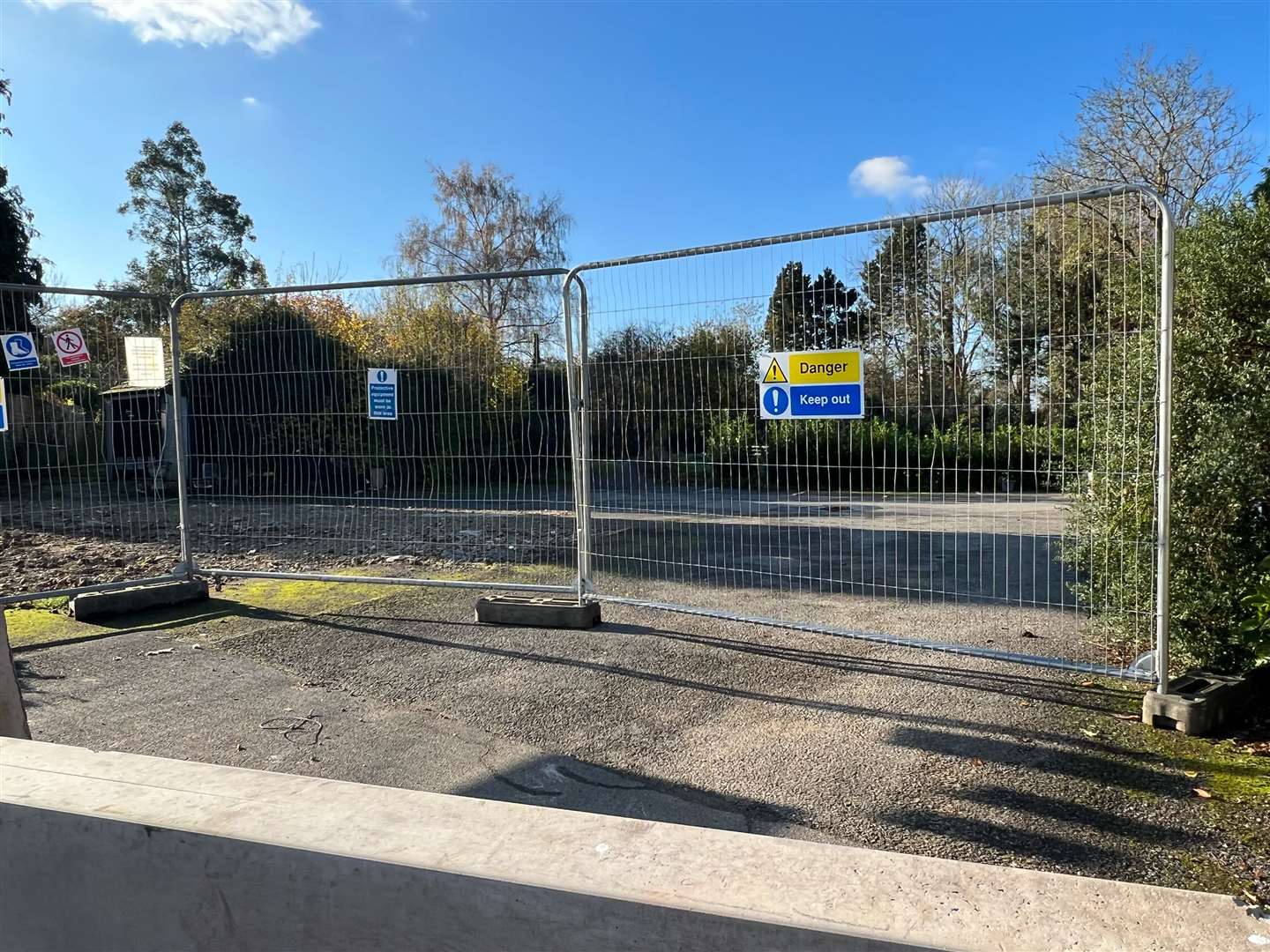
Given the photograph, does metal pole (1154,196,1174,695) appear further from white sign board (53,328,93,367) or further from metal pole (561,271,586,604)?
white sign board (53,328,93,367)

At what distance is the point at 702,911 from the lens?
184cm

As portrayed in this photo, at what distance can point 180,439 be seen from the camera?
25.3 ft

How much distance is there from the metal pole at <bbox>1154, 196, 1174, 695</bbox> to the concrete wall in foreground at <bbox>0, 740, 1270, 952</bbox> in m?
2.84

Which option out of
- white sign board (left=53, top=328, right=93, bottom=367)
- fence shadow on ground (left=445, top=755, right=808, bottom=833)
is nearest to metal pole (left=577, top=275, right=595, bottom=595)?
fence shadow on ground (left=445, top=755, right=808, bottom=833)

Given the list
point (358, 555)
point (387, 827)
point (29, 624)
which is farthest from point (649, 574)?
point (387, 827)

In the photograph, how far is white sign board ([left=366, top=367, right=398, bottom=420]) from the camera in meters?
7.06

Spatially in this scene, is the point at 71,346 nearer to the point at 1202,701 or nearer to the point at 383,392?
the point at 383,392

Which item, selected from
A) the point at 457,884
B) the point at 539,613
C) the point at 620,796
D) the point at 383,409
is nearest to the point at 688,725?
the point at 620,796

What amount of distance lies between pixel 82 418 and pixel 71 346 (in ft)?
2.20

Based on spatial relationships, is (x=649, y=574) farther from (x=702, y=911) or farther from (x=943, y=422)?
(x=702, y=911)

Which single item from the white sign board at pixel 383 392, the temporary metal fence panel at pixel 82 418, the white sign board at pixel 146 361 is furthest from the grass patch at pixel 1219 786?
the white sign board at pixel 146 361

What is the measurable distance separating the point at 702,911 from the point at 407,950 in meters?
0.79

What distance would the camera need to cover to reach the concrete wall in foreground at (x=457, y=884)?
71.5 inches

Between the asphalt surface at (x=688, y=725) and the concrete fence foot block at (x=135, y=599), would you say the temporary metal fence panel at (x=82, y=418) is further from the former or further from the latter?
the asphalt surface at (x=688, y=725)
